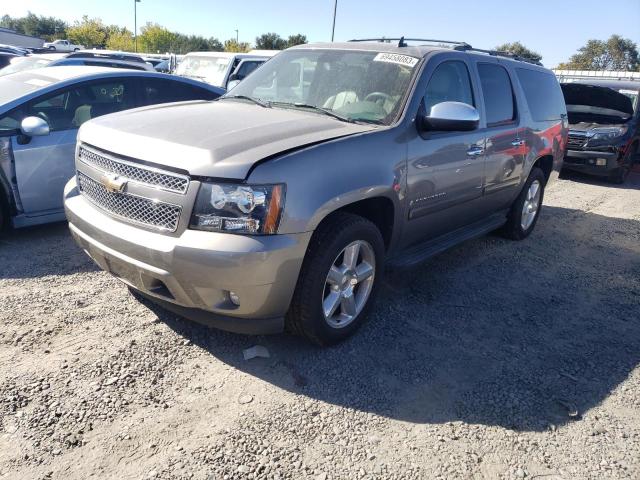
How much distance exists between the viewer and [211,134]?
309 cm

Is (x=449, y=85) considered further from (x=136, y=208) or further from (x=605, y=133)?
(x=605, y=133)

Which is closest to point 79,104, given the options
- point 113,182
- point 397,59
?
point 113,182

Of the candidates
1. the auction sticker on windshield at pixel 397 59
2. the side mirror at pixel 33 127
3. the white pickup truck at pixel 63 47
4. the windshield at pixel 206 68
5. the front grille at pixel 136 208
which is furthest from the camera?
the white pickup truck at pixel 63 47

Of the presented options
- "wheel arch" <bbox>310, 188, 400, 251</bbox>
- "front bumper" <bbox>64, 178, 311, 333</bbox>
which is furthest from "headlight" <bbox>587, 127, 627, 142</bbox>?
"front bumper" <bbox>64, 178, 311, 333</bbox>

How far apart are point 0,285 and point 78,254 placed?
0.77 metres

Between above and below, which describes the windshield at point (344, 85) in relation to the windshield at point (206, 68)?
above

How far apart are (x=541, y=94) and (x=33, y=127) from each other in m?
5.07

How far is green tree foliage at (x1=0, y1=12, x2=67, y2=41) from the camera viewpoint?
7194 centimetres

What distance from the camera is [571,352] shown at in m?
3.65

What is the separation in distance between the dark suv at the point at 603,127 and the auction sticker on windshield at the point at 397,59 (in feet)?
24.3

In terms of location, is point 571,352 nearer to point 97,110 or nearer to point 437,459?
point 437,459

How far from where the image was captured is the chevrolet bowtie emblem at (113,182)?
3002 mm

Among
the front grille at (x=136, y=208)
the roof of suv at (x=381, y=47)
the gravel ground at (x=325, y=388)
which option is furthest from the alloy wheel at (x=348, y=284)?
the roof of suv at (x=381, y=47)

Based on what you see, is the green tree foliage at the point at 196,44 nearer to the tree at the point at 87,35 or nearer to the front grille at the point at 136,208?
the tree at the point at 87,35
